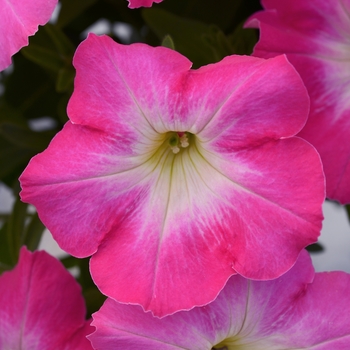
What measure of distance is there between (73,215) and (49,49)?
0.95ft

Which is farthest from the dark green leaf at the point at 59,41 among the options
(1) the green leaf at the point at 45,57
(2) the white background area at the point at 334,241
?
(2) the white background area at the point at 334,241

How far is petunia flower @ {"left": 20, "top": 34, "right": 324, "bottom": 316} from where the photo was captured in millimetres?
403

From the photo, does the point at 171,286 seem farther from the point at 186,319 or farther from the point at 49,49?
the point at 49,49

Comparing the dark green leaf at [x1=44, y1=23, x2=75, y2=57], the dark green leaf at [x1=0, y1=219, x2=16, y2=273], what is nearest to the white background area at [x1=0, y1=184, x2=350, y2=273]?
the dark green leaf at [x1=0, y1=219, x2=16, y2=273]

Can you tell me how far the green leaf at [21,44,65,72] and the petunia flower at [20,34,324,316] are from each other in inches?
8.7

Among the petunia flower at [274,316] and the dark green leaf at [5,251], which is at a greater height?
the petunia flower at [274,316]

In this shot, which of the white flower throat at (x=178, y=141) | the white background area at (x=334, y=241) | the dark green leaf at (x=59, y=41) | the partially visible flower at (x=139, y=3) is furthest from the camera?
the white background area at (x=334, y=241)

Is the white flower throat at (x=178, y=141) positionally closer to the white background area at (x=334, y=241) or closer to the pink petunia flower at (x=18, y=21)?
the pink petunia flower at (x=18, y=21)

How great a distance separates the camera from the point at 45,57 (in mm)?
630

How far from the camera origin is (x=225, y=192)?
44 centimetres

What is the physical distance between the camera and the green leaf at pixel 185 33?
0.60 metres

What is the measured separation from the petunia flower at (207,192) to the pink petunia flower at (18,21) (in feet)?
0.14

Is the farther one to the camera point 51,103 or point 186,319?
point 51,103

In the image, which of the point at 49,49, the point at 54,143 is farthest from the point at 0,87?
the point at 54,143
